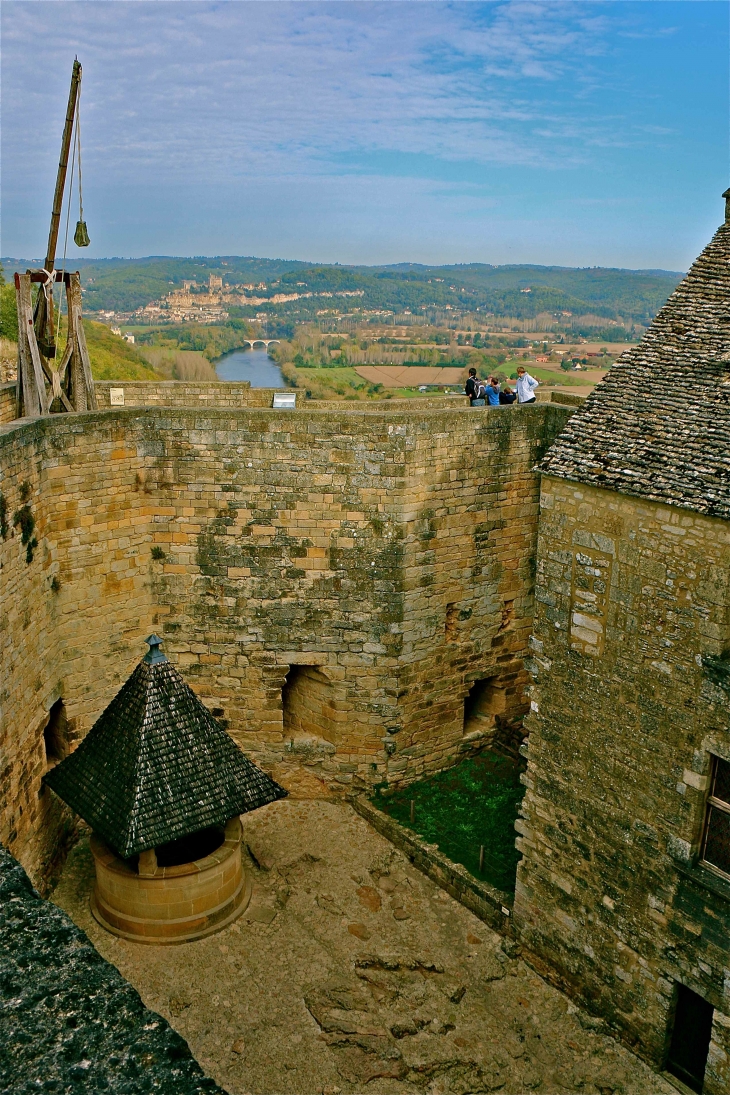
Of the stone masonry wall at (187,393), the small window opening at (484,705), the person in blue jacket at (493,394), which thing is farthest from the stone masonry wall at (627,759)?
the stone masonry wall at (187,393)

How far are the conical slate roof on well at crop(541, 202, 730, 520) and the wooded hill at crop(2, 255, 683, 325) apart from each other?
36412 millimetres

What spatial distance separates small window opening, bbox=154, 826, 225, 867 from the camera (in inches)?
433

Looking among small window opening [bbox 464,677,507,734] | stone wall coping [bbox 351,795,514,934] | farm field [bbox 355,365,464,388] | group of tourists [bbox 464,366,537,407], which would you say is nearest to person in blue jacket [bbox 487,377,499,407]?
group of tourists [bbox 464,366,537,407]

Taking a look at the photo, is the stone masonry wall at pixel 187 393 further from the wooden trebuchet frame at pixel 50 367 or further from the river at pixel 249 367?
the river at pixel 249 367

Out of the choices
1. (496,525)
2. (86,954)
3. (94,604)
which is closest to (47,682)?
(94,604)

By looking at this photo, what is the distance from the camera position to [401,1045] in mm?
9086

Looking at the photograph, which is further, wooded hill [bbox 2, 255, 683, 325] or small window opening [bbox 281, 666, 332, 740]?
wooded hill [bbox 2, 255, 683, 325]

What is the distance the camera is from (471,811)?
40.5 feet

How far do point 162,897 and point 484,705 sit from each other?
5785mm

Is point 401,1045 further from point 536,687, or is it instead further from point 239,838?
point 536,687

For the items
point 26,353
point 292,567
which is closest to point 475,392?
point 292,567

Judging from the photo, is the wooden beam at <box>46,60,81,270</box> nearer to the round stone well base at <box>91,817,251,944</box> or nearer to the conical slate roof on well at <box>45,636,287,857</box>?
the conical slate roof on well at <box>45,636,287,857</box>

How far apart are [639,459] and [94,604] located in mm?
6800

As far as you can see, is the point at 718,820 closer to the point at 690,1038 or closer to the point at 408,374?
the point at 690,1038
